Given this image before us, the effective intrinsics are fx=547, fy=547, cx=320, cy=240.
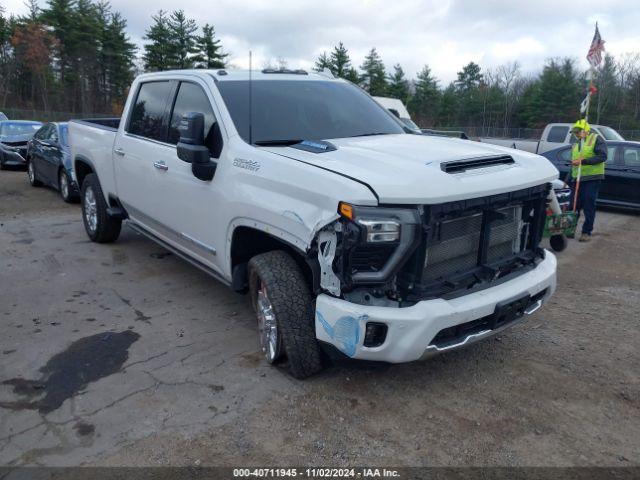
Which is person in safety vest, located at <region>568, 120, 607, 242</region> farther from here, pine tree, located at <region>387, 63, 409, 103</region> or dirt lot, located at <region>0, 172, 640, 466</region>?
pine tree, located at <region>387, 63, 409, 103</region>

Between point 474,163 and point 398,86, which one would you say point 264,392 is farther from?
point 398,86

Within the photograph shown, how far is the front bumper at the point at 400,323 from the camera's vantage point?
300cm

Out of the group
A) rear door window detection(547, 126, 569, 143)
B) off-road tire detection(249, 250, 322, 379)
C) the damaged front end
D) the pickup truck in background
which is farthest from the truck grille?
rear door window detection(547, 126, 569, 143)

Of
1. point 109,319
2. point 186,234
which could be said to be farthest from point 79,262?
point 186,234

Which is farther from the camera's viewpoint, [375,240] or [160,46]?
[160,46]

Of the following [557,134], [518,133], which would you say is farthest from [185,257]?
[518,133]

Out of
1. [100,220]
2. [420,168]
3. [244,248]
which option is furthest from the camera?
[100,220]

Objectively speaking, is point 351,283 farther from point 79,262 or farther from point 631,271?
point 631,271

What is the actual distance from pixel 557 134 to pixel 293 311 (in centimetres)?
1543

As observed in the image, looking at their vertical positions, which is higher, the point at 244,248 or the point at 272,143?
the point at 272,143

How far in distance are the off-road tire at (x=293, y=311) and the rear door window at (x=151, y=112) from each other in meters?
2.11

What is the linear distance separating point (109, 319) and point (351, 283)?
267 cm

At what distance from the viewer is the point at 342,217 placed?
298 cm

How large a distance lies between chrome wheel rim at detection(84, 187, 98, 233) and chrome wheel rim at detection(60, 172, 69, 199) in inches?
137
